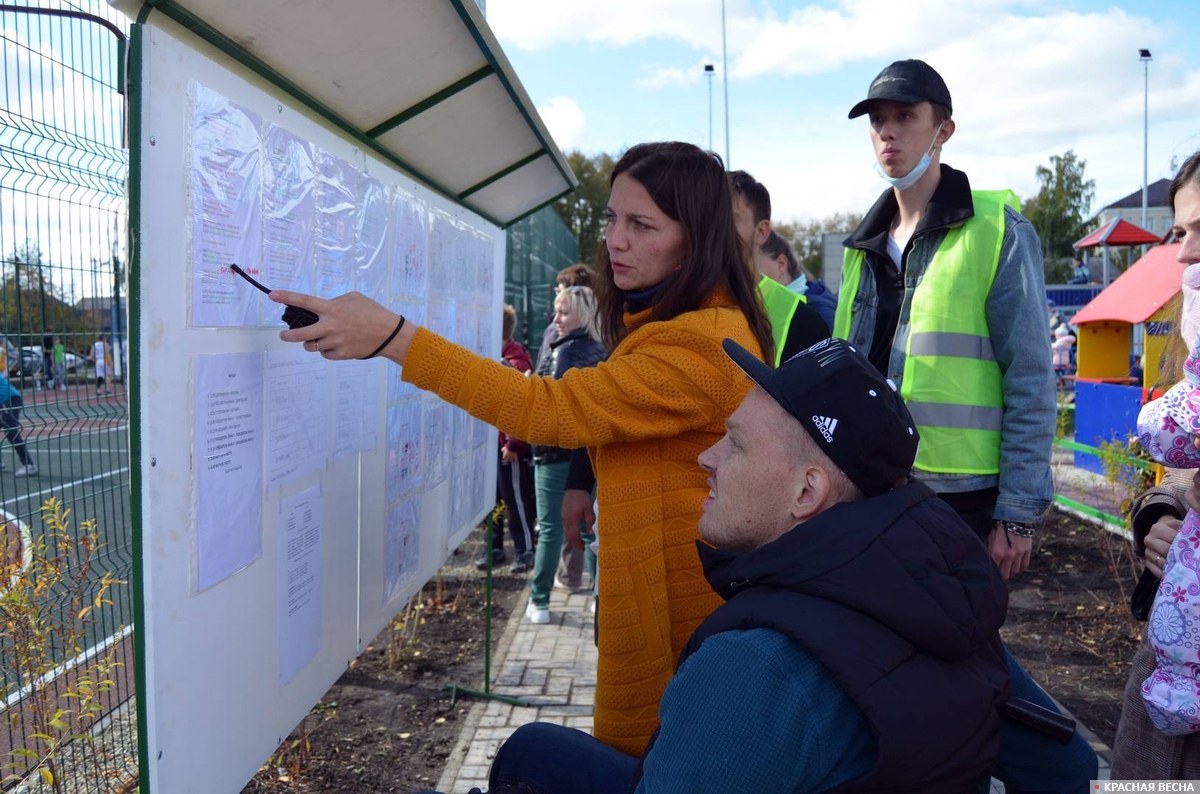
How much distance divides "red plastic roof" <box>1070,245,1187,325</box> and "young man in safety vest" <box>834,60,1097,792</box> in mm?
6363

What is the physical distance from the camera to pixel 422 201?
11.5ft

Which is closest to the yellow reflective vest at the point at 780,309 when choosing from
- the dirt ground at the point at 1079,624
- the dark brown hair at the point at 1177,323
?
the dark brown hair at the point at 1177,323

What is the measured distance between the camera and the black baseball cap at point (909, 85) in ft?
9.95

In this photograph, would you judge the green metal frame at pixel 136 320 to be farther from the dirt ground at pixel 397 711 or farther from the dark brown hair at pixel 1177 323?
the dark brown hair at pixel 1177 323

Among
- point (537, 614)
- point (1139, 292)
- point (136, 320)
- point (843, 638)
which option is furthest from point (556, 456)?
point (1139, 292)

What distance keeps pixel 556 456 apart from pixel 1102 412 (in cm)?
631

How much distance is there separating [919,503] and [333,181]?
184 centimetres

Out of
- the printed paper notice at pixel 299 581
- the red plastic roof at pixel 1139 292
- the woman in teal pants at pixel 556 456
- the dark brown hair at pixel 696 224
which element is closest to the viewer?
the printed paper notice at pixel 299 581

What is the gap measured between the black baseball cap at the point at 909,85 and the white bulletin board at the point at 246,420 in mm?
1636

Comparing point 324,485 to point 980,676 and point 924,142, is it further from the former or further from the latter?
point 924,142

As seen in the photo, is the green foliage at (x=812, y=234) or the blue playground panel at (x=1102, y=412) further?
the green foliage at (x=812, y=234)

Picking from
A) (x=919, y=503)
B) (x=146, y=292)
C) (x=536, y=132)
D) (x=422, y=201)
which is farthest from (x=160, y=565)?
(x=536, y=132)

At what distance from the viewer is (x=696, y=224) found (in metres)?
2.45

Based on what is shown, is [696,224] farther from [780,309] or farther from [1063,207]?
[1063,207]
